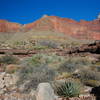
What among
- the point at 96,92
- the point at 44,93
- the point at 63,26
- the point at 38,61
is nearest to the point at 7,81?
the point at 44,93

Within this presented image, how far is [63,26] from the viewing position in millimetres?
106812

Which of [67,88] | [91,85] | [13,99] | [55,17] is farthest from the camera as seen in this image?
[55,17]

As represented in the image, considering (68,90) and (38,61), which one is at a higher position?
(38,61)

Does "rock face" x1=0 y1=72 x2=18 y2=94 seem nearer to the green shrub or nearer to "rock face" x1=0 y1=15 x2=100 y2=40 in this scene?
the green shrub

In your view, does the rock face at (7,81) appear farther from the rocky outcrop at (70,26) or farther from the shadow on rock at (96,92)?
the rocky outcrop at (70,26)

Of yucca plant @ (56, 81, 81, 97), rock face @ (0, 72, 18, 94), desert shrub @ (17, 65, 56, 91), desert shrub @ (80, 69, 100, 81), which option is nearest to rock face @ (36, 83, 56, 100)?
yucca plant @ (56, 81, 81, 97)

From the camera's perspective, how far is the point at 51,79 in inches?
341

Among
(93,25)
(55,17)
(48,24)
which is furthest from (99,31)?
(48,24)

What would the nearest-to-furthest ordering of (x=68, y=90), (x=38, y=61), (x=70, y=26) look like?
1. (x=68, y=90)
2. (x=38, y=61)
3. (x=70, y=26)

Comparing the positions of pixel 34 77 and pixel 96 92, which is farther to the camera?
pixel 34 77

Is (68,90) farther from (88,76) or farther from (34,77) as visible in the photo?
(88,76)

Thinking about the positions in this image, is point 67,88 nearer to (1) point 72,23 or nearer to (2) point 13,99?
(2) point 13,99

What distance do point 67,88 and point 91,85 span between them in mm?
1604

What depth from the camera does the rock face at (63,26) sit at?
9812 centimetres
